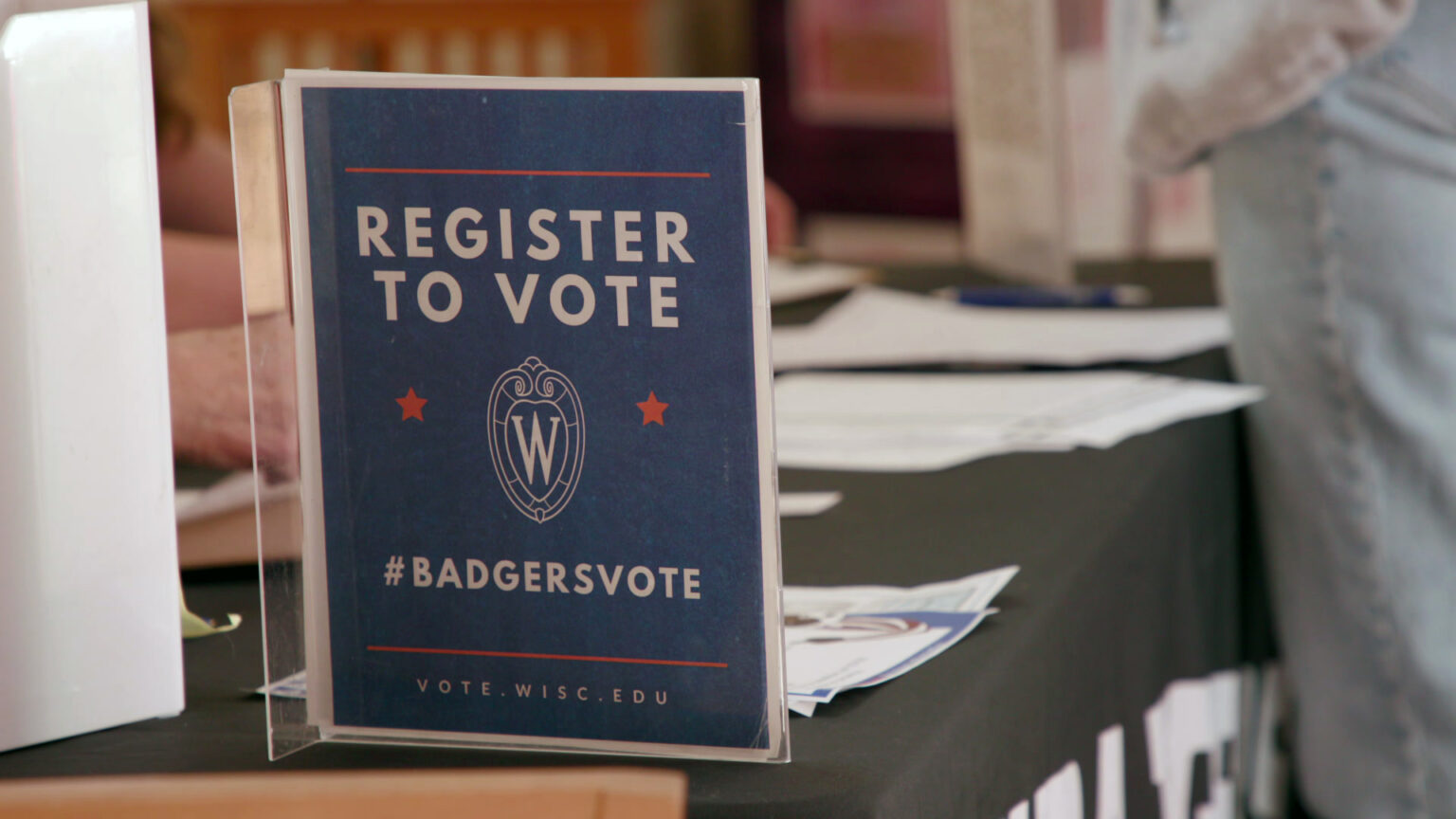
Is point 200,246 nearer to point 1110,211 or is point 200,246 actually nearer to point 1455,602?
point 1455,602

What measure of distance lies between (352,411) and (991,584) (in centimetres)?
27

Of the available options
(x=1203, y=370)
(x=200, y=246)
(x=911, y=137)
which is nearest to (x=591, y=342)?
(x=200, y=246)

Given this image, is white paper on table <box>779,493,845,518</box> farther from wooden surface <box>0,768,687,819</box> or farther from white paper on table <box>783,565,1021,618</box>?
wooden surface <box>0,768,687,819</box>

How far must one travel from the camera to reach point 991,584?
0.58 m

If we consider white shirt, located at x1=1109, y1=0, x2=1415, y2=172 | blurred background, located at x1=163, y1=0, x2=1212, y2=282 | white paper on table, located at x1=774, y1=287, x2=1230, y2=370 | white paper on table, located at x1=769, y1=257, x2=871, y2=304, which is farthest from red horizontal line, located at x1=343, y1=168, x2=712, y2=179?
blurred background, located at x1=163, y1=0, x2=1212, y2=282

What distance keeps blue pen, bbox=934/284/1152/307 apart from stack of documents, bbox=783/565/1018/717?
0.94 m

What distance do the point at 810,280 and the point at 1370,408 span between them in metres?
0.76

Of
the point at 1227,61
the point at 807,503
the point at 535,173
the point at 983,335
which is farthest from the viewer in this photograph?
the point at 983,335

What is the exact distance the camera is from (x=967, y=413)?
0.98 meters

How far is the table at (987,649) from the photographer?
429mm

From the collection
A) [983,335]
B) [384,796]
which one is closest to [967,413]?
[983,335]

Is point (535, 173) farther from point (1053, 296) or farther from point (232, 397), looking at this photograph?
point (1053, 296)

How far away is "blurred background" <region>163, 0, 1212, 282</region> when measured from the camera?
3773 mm

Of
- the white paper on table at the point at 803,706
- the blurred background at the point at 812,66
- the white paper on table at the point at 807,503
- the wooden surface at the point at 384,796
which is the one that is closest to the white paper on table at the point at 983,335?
the white paper on table at the point at 807,503
